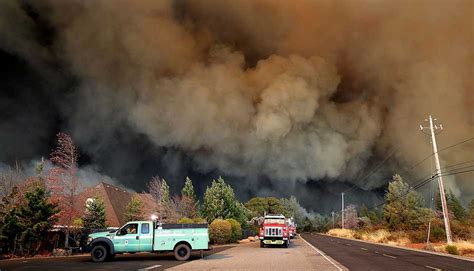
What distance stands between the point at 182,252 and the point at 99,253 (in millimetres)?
4556

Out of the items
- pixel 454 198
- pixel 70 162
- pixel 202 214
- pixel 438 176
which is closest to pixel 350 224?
pixel 454 198

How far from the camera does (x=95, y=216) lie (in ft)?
120

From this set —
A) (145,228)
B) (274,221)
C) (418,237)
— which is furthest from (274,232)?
(418,237)

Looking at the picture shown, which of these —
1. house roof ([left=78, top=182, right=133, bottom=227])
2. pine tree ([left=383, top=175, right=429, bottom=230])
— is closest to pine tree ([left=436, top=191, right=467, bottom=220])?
pine tree ([left=383, top=175, right=429, bottom=230])

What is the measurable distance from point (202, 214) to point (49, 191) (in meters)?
36.2

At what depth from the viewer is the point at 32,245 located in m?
25.8

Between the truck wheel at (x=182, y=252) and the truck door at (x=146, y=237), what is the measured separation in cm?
145

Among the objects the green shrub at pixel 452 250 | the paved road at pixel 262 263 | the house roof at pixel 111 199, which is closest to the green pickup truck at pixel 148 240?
the paved road at pixel 262 263

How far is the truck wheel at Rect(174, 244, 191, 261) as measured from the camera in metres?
22.2

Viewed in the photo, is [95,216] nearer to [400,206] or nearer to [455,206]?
[400,206]

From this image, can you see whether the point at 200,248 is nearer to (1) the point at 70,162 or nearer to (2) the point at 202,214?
(1) the point at 70,162

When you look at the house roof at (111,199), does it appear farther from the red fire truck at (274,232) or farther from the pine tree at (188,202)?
the red fire truck at (274,232)

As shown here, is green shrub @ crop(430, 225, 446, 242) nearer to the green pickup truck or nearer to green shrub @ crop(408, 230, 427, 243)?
green shrub @ crop(408, 230, 427, 243)

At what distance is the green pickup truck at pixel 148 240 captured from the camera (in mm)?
21688
